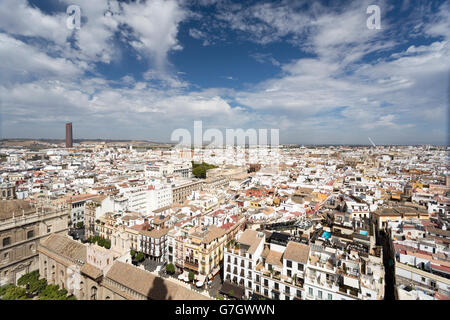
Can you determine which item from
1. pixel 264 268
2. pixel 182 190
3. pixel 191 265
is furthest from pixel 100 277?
pixel 182 190

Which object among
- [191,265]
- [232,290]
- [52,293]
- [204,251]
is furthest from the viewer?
[191,265]

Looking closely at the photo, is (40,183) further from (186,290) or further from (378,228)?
(378,228)

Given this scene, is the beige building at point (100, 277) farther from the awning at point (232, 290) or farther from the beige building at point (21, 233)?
→ the awning at point (232, 290)

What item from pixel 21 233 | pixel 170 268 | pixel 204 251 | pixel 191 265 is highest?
pixel 21 233

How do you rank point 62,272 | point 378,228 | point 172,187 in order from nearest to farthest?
1. point 62,272
2. point 378,228
3. point 172,187

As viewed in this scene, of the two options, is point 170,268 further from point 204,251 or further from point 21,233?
point 21,233
